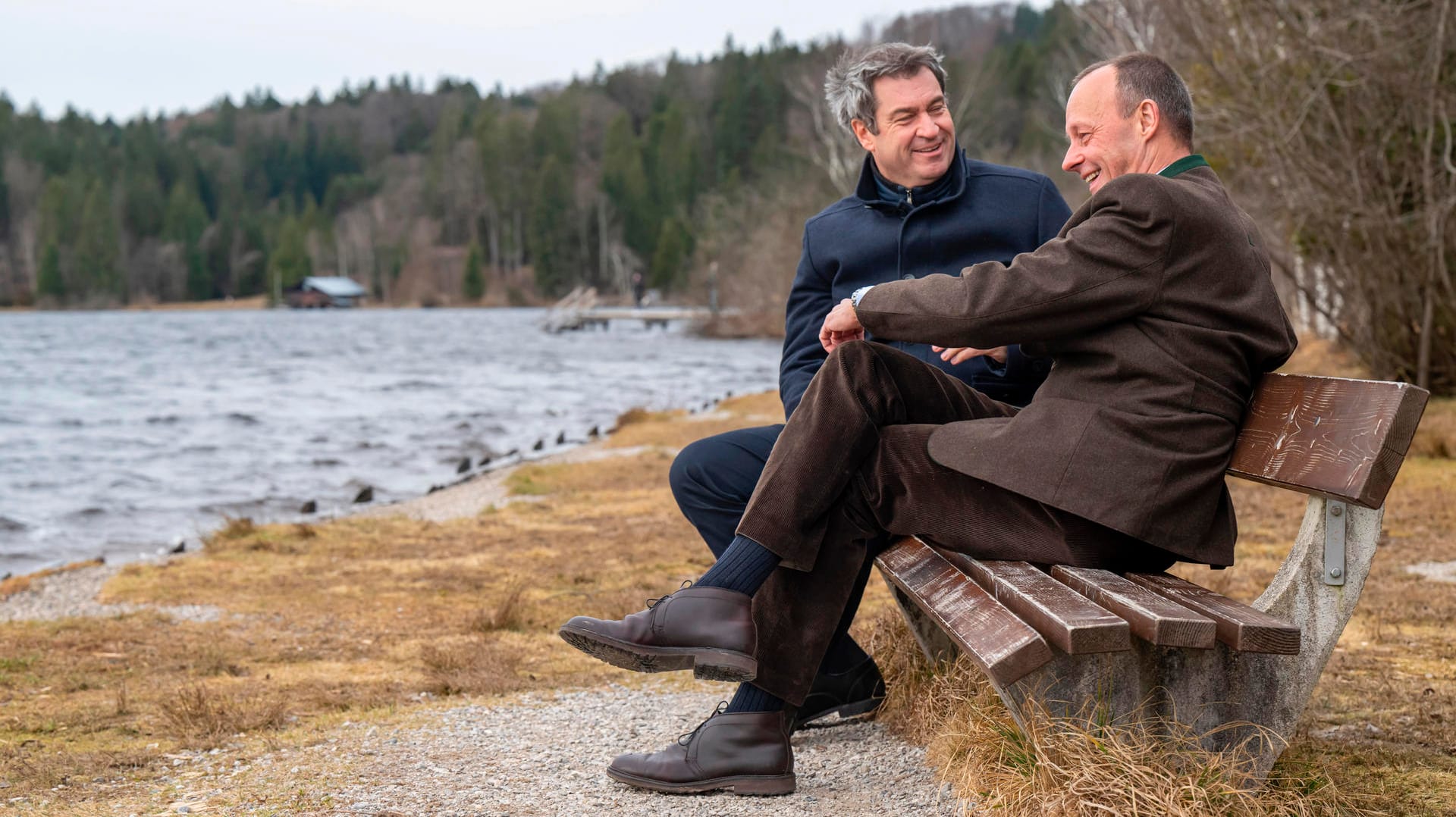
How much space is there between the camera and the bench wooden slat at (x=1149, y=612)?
252cm

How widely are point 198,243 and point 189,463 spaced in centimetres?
10343

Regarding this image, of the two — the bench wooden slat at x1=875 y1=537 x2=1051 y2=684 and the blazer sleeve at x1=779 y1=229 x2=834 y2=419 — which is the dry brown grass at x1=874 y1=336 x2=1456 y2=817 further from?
the blazer sleeve at x1=779 y1=229 x2=834 y2=419

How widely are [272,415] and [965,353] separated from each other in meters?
21.0

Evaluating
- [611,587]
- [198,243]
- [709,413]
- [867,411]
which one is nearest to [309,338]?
[709,413]

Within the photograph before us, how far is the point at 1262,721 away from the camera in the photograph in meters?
2.95

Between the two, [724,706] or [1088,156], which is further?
[724,706]

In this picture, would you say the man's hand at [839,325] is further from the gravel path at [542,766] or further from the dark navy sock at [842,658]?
the gravel path at [542,766]

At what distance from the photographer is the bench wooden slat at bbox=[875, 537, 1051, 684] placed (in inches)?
101

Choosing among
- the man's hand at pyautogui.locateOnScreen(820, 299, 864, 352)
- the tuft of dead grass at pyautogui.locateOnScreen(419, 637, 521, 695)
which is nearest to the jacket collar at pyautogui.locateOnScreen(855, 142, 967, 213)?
the man's hand at pyautogui.locateOnScreen(820, 299, 864, 352)

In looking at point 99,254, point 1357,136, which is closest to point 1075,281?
point 1357,136

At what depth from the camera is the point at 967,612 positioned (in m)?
2.93

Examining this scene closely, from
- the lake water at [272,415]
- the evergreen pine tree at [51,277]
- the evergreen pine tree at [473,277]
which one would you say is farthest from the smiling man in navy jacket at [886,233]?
the evergreen pine tree at [51,277]

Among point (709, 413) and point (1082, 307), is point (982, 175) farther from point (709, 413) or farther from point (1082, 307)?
point (709, 413)

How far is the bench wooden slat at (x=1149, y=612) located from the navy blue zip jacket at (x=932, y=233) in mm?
1245
